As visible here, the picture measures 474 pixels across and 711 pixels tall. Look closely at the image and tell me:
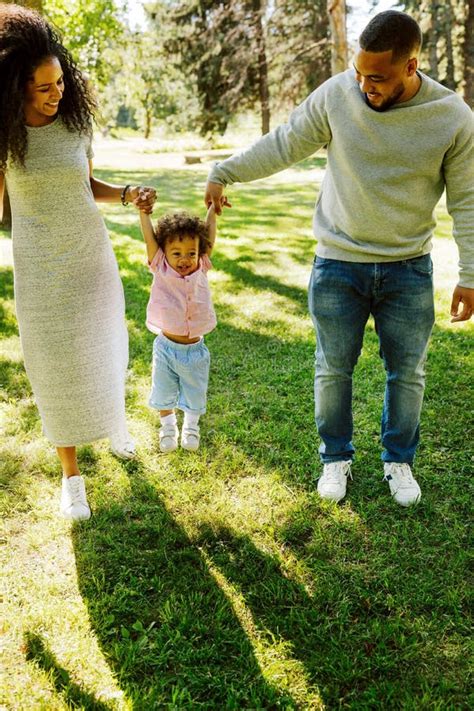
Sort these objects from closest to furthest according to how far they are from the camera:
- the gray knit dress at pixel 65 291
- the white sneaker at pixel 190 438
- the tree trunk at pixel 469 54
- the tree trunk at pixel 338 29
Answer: the gray knit dress at pixel 65 291 → the white sneaker at pixel 190 438 → the tree trunk at pixel 338 29 → the tree trunk at pixel 469 54

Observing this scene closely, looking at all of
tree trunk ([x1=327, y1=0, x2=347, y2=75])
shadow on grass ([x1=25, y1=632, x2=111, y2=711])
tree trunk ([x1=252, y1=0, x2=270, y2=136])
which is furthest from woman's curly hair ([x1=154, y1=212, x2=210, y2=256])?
tree trunk ([x1=252, y1=0, x2=270, y2=136])

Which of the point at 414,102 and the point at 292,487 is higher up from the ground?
the point at 414,102

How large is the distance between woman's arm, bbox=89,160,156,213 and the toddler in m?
0.10

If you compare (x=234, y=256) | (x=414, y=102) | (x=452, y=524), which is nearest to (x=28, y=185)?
(x=414, y=102)

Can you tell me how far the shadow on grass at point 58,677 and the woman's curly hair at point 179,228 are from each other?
1.92 metres

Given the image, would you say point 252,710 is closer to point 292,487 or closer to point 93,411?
point 292,487

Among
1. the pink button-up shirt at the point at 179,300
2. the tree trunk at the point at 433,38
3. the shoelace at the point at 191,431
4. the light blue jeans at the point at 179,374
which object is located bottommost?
the shoelace at the point at 191,431

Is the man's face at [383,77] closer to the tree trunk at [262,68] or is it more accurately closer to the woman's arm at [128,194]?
the woman's arm at [128,194]

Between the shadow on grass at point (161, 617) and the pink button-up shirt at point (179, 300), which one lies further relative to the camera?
the pink button-up shirt at point (179, 300)

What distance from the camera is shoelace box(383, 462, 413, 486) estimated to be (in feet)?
10.2

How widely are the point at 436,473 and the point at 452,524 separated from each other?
1.45 ft

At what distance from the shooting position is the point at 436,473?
3326 mm

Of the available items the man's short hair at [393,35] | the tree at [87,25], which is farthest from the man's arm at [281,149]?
the tree at [87,25]

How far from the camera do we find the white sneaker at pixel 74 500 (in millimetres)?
2949
